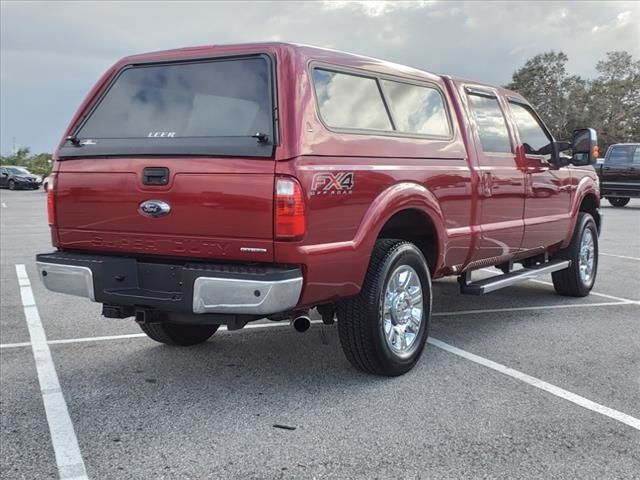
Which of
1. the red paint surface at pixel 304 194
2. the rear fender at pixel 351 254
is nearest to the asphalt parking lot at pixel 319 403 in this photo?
the rear fender at pixel 351 254

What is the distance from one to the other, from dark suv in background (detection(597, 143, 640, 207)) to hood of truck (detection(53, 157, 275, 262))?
60.7 ft

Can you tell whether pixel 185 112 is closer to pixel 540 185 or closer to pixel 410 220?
pixel 410 220

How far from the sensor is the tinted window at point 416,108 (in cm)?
463

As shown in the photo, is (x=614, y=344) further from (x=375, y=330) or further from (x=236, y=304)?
(x=236, y=304)

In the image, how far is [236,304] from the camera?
364 cm

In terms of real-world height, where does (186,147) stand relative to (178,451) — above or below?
above

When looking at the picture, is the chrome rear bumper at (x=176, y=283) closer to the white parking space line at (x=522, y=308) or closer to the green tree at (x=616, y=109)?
the white parking space line at (x=522, y=308)

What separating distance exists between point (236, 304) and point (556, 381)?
2.10m

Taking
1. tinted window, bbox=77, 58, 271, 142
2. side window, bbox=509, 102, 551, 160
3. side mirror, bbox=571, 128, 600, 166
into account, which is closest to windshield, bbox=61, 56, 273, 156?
tinted window, bbox=77, 58, 271, 142

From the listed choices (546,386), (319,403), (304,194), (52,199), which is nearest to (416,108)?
(304,194)

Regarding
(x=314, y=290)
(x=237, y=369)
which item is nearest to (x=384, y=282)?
(x=314, y=290)

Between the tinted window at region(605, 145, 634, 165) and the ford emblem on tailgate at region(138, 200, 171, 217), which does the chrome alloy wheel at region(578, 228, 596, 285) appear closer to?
the ford emblem on tailgate at region(138, 200, 171, 217)

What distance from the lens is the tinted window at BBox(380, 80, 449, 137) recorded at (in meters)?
4.63

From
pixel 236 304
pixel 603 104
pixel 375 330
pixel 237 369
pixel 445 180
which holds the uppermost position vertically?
pixel 603 104
